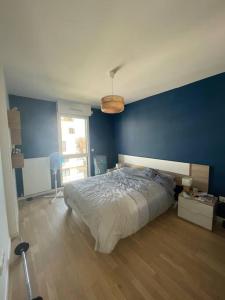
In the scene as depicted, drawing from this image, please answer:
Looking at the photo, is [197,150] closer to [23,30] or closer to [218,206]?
[218,206]

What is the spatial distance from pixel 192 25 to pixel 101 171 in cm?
374

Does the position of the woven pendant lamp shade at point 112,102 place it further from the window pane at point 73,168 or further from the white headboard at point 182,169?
the window pane at point 73,168

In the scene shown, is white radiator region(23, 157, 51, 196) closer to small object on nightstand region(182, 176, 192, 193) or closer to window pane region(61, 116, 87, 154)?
window pane region(61, 116, 87, 154)

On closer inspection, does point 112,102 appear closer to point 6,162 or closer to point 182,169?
point 6,162

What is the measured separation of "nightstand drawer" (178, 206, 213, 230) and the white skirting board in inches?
30.3

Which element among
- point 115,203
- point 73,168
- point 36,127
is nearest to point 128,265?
point 115,203

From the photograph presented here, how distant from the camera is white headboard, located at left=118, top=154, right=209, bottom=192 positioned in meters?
2.61

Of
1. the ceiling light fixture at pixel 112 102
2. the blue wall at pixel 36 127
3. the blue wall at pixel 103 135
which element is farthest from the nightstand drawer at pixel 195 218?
the blue wall at pixel 36 127

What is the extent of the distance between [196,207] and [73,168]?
342 cm

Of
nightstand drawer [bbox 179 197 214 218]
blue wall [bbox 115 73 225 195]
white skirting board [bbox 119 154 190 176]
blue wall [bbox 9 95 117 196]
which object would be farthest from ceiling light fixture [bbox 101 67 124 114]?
blue wall [bbox 9 95 117 196]

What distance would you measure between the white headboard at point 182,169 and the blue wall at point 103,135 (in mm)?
1168

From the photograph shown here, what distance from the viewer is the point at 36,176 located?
3.53 m

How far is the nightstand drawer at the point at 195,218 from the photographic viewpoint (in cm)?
219


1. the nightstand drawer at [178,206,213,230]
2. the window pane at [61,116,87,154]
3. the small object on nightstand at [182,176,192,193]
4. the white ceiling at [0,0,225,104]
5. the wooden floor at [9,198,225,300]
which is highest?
the white ceiling at [0,0,225,104]
